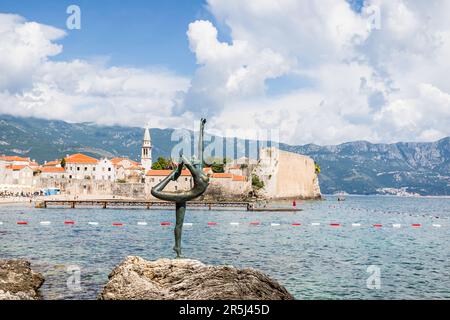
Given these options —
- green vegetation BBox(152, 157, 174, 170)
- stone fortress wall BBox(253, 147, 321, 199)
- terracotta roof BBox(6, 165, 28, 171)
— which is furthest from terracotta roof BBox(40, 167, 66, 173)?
stone fortress wall BBox(253, 147, 321, 199)

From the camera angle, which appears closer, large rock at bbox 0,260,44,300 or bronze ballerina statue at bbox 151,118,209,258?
bronze ballerina statue at bbox 151,118,209,258

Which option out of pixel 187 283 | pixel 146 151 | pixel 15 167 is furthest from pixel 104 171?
pixel 187 283

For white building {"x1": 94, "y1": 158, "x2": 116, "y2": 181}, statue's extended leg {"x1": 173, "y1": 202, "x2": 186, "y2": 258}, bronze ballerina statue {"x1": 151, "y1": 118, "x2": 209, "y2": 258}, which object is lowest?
statue's extended leg {"x1": 173, "y1": 202, "x2": 186, "y2": 258}

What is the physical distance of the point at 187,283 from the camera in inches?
323

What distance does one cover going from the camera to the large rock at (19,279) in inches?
469

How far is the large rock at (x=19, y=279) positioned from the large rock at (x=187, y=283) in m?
3.30

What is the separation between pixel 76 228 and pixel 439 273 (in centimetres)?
2472

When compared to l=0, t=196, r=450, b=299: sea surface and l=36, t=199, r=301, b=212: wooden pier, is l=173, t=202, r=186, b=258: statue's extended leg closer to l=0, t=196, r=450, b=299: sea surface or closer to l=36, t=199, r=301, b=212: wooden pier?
l=0, t=196, r=450, b=299: sea surface

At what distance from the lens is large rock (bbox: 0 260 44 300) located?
11.9m

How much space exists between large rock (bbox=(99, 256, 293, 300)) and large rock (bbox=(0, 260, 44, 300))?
330 centimetres

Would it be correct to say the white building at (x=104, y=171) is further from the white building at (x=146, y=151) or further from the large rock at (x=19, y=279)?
the large rock at (x=19, y=279)
